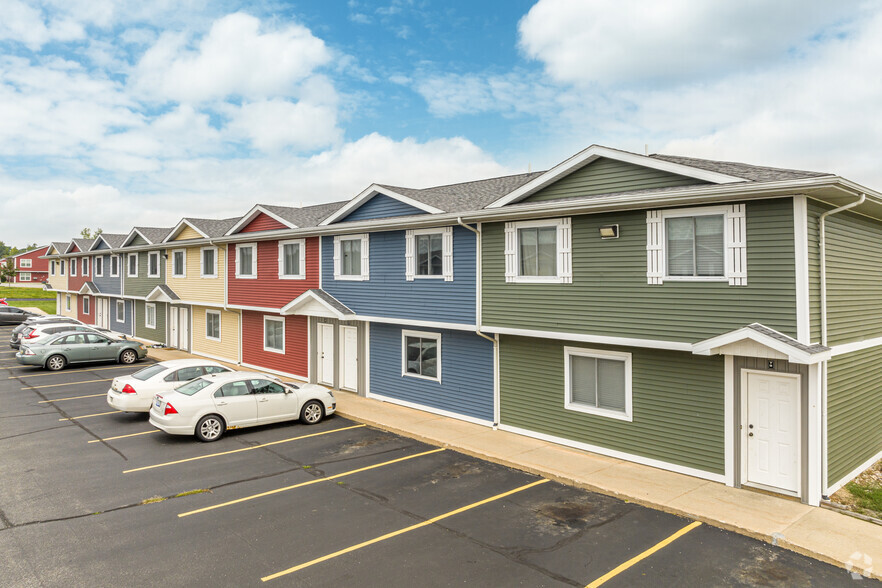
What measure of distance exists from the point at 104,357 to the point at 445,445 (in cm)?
1895

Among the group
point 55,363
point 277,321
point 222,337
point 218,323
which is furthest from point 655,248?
point 55,363

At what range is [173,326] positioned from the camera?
29750mm

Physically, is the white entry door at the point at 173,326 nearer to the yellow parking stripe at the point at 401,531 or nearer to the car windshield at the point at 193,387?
the car windshield at the point at 193,387

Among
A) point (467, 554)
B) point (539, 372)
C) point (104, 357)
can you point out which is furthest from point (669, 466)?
point (104, 357)

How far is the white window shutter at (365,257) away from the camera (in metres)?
17.4

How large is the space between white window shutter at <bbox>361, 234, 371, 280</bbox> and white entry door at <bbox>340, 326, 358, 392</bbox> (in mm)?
1996

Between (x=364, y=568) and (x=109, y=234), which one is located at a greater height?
(x=109, y=234)

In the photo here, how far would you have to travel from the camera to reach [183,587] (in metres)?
6.75

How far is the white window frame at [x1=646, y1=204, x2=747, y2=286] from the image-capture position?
9.80 metres

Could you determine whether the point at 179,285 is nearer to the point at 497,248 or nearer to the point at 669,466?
the point at 497,248

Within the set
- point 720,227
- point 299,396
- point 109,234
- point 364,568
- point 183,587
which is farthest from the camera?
point 109,234

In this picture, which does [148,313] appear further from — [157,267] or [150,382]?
[150,382]

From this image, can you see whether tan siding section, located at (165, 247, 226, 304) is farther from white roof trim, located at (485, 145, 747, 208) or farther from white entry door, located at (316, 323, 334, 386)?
white roof trim, located at (485, 145, 747, 208)

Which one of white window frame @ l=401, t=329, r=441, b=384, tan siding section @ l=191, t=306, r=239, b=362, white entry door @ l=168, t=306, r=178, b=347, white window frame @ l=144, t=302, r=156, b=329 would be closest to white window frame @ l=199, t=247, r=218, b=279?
tan siding section @ l=191, t=306, r=239, b=362
